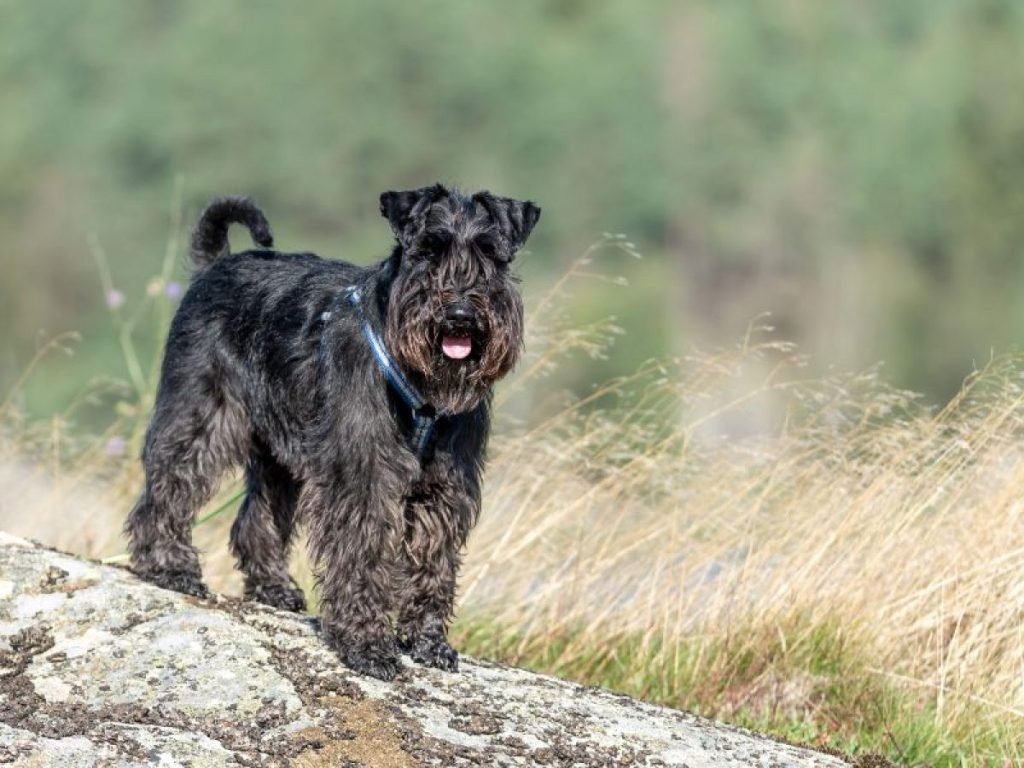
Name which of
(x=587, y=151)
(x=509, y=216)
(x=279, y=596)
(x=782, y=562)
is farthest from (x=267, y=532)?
(x=587, y=151)

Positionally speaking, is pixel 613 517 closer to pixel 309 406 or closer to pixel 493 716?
pixel 309 406

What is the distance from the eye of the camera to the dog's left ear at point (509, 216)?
5250mm

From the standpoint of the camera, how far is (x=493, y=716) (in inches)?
183

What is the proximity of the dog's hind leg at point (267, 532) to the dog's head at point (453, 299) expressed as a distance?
1467mm

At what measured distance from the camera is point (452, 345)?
5082 millimetres

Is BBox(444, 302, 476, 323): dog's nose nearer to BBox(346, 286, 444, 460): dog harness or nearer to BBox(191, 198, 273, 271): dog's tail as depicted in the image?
BBox(346, 286, 444, 460): dog harness

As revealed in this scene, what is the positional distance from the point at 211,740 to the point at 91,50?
4001 cm

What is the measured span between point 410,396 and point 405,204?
70 centimetres

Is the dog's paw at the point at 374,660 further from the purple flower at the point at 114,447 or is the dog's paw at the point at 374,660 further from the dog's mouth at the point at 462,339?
the purple flower at the point at 114,447

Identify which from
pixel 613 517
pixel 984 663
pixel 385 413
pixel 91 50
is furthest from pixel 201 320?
pixel 91 50

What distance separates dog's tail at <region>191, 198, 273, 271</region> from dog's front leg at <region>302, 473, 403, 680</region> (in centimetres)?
187

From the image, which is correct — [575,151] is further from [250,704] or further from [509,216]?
[250,704]

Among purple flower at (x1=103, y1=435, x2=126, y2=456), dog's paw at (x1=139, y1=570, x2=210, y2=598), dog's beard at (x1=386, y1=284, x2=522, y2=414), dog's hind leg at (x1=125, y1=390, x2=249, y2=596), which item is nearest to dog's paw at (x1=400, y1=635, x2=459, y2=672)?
dog's beard at (x1=386, y1=284, x2=522, y2=414)

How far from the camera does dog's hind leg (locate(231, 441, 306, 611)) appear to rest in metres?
6.35
